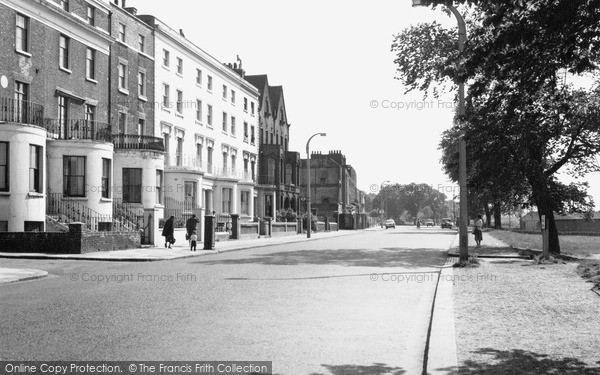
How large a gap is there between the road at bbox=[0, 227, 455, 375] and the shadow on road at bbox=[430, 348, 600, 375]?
544 mm

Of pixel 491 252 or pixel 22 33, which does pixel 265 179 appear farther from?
pixel 491 252

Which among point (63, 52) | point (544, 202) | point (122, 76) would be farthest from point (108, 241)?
point (544, 202)

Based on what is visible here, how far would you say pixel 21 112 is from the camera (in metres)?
27.5

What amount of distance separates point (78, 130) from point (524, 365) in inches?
1150

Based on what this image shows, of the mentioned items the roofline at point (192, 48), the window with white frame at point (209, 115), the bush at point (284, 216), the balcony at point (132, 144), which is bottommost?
the bush at point (284, 216)

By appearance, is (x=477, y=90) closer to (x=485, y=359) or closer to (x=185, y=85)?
(x=485, y=359)

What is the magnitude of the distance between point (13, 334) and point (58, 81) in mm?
25003

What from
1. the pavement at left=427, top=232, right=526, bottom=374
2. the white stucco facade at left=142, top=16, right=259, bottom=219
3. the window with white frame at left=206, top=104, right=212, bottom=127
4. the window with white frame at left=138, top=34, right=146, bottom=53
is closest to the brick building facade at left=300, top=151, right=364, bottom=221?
the white stucco facade at left=142, top=16, right=259, bottom=219

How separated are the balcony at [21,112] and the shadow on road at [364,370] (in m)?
23.4

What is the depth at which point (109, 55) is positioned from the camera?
35.4m

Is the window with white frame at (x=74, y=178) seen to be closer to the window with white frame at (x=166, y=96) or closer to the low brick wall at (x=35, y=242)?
the low brick wall at (x=35, y=242)

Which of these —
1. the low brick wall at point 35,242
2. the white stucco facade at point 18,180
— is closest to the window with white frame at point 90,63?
the white stucco facade at point 18,180

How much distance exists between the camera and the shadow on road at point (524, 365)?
577 cm

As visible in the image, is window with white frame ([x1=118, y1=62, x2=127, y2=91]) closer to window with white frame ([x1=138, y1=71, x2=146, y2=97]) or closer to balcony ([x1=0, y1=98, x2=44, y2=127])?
window with white frame ([x1=138, y1=71, x2=146, y2=97])
